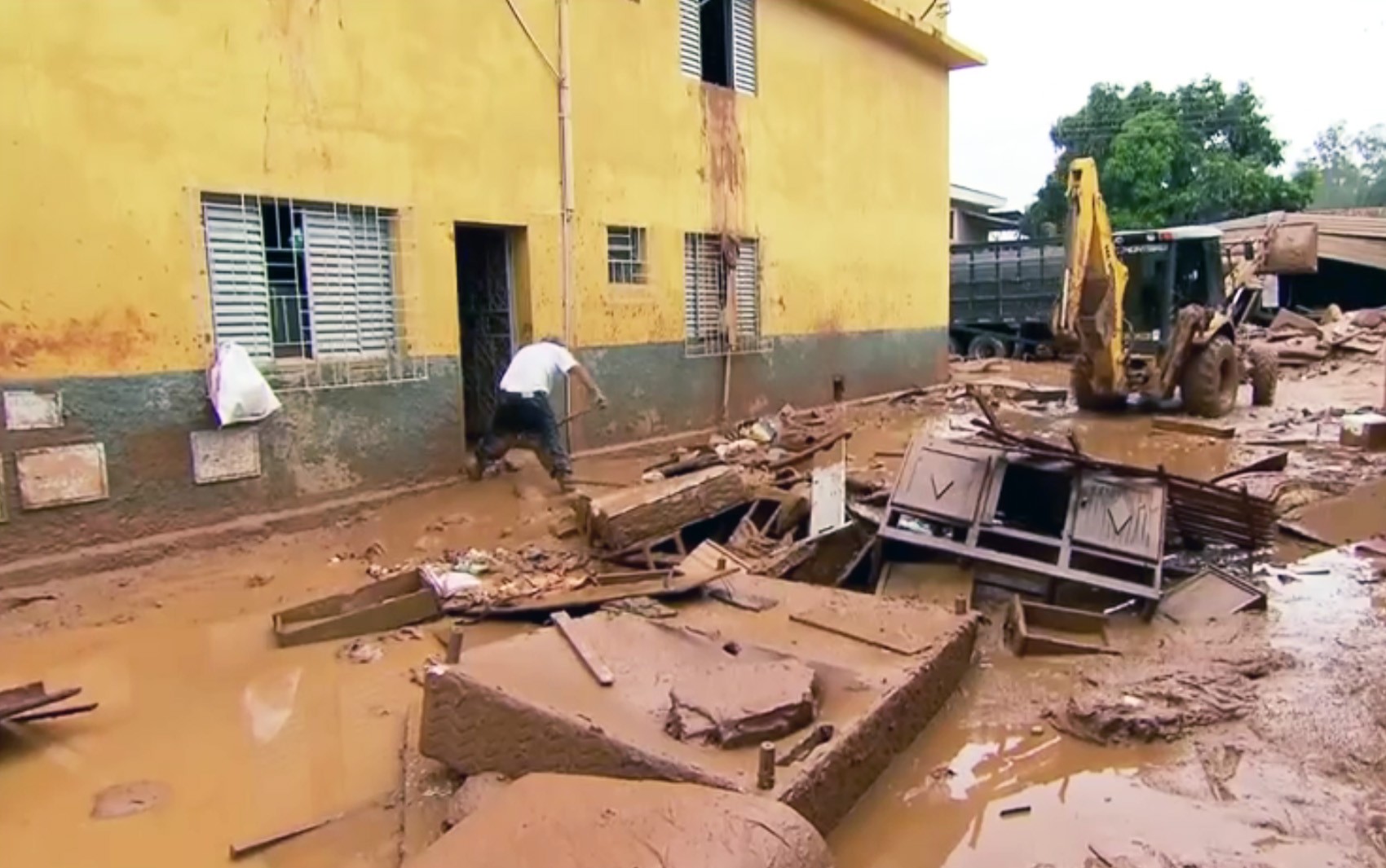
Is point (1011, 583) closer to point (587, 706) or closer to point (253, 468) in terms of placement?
point (587, 706)

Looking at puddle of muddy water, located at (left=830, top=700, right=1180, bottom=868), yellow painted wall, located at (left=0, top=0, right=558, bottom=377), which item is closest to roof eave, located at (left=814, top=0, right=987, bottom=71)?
yellow painted wall, located at (left=0, top=0, right=558, bottom=377)

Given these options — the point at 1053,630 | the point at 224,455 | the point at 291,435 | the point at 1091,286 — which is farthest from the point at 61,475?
the point at 1091,286

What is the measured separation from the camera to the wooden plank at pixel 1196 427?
11.2 meters

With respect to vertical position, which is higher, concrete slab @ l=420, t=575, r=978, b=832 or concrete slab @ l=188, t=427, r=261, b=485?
concrete slab @ l=188, t=427, r=261, b=485

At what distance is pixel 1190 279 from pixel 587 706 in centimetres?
1344

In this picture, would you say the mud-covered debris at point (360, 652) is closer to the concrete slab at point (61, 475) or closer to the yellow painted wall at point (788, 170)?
the concrete slab at point (61, 475)

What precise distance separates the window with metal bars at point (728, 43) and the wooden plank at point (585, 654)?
28.3ft

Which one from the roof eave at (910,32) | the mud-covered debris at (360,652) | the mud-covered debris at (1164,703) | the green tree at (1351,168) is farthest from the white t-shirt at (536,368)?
the green tree at (1351,168)

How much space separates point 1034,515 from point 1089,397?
7977 mm

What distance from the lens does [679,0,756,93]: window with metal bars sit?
37.7 ft

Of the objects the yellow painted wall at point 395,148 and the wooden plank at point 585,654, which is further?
the yellow painted wall at point 395,148

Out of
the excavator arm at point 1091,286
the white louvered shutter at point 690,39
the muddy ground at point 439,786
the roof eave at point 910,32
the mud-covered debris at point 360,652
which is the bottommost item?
the muddy ground at point 439,786

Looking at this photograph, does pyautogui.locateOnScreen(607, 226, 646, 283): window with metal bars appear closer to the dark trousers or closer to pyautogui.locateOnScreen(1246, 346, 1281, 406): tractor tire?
the dark trousers

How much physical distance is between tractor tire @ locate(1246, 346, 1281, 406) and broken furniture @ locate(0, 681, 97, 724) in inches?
586
